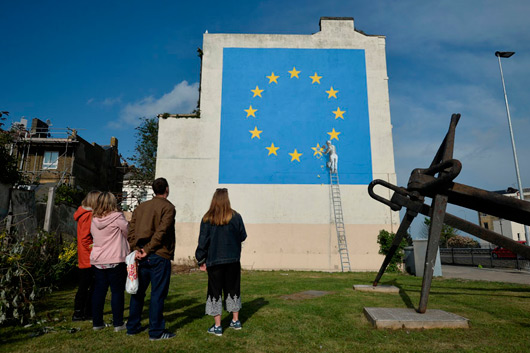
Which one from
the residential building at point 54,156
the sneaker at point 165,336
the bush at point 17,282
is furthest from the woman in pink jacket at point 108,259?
the residential building at point 54,156

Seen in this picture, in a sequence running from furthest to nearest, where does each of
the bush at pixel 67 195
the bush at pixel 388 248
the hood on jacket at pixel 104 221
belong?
the bush at pixel 67 195 < the bush at pixel 388 248 < the hood on jacket at pixel 104 221

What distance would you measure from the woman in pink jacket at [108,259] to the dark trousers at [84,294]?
0.62 m

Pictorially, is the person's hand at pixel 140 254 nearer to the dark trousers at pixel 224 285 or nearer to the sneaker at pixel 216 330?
the dark trousers at pixel 224 285

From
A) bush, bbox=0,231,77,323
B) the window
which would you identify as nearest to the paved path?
bush, bbox=0,231,77,323

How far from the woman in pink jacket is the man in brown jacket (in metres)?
0.33

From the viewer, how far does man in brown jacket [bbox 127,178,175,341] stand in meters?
3.57

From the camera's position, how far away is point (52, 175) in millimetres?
27922

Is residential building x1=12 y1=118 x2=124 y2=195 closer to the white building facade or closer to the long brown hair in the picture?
the white building facade

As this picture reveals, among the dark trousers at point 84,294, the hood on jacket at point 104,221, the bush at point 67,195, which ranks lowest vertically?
the dark trousers at point 84,294

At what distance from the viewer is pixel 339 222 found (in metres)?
14.5

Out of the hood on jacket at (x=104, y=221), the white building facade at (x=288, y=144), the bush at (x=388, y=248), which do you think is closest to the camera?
the hood on jacket at (x=104, y=221)

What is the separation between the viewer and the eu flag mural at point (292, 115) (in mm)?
14992

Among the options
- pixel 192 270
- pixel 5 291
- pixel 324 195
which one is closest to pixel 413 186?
pixel 5 291

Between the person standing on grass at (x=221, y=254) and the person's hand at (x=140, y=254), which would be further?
the person standing on grass at (x=221, y=254)
